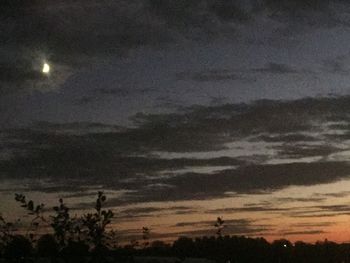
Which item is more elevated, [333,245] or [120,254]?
[333,245]

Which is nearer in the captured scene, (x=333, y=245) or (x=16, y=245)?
(x=16, y=245)

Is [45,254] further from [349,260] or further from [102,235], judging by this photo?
[349,260]

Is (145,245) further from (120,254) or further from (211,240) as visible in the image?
(211,240)

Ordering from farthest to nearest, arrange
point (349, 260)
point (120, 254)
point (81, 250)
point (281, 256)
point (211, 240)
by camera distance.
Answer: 1. point (349, 260)
2. point (281, 256)
3. point (211, 240)
4. point (120, 254)
5. point (81, 250)

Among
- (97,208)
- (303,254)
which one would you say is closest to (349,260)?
(303,254)

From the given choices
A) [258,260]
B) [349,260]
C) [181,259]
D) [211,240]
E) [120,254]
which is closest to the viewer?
[120,254]

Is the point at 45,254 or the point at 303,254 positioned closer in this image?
the point at 45,254

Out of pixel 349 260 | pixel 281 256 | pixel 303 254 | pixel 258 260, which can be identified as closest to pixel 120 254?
pixel 258 260

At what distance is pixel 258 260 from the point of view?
7525 cm

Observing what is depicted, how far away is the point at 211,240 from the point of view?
119 feet

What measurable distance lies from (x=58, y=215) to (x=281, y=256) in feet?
258

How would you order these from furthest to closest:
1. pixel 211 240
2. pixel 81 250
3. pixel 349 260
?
pixel 349 260
pixel 211 240
pixel 81 250

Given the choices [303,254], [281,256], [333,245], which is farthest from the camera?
[333,245]

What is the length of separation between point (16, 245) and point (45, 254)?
0.60 m
